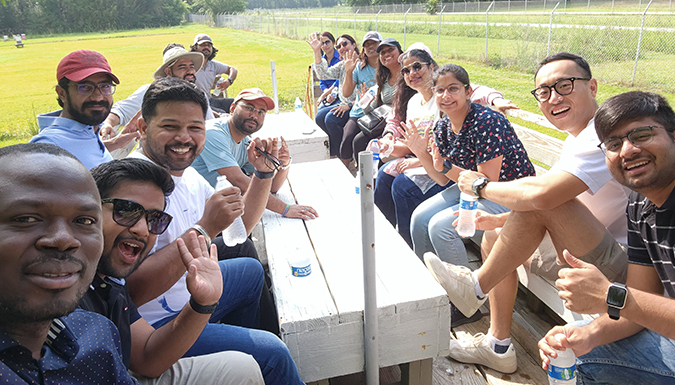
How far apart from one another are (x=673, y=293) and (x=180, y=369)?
1844mm

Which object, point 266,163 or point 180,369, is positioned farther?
point 266,163

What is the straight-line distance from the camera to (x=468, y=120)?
3018 mm

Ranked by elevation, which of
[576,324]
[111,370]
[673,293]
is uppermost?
[111,370]

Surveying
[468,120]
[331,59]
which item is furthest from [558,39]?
[468,120]

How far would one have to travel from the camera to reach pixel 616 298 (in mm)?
1621

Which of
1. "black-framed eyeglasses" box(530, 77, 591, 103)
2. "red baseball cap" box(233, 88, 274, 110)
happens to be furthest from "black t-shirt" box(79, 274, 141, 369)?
"black-framed eyeglasses" box(530, 77, 591, 103)

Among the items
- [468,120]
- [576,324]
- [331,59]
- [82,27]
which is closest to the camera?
[576,324]

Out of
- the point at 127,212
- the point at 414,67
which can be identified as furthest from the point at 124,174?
the point at 414,67

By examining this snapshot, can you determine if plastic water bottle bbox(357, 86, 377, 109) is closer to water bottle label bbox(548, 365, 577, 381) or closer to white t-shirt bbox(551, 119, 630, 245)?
white t-shirt bbox(551, 119, 630, 245)

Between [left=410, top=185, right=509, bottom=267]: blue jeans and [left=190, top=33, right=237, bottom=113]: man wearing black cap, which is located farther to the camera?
[left=190, top=33, right=237, bottom=113]: man wearing black cap

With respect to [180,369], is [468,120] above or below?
above

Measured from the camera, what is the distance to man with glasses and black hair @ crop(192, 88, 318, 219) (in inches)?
123

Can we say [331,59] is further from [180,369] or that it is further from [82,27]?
[82,27]

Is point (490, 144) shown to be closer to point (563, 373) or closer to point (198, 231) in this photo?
point (563, 373)
